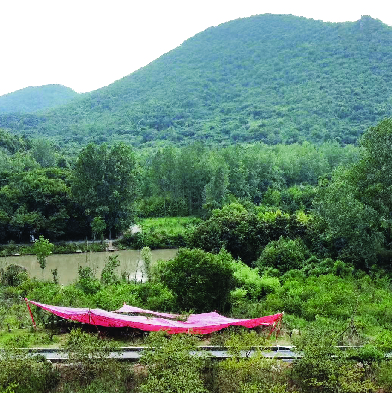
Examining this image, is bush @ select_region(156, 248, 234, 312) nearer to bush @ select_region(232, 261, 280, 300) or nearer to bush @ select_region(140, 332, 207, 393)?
bush @ select_region(232, 261, 280, 300)

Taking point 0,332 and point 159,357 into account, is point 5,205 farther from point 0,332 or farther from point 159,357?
point 159,357

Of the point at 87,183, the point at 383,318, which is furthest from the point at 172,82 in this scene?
the point at 383,318

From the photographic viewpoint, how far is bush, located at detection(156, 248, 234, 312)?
13.5m

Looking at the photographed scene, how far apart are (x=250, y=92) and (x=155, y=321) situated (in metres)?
74.0

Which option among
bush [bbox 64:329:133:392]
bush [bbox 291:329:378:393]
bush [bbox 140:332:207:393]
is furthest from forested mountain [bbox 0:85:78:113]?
bush [bbox 291:329:378:393]

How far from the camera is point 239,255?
21.4m

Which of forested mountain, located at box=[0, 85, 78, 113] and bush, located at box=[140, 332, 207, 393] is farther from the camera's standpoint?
forested mountain, located at box=[0, 85, 78, 113]

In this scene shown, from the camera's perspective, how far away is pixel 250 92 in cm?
8094

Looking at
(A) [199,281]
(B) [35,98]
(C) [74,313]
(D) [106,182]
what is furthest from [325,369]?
(B) [35,98]

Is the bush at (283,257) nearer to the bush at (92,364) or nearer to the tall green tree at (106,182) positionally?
the bush at (92,364)

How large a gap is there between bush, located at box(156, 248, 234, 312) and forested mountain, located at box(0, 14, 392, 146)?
4980cm

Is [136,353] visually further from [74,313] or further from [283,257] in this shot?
[283,257]

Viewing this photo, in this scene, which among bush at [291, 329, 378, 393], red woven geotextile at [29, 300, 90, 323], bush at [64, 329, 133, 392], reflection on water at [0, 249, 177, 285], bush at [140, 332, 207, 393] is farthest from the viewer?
reflection on water at [0, 249, 177, 285]

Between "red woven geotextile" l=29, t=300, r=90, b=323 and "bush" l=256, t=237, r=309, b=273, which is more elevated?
"red woven geotextile" l=29, t=300, r=90, b=323
